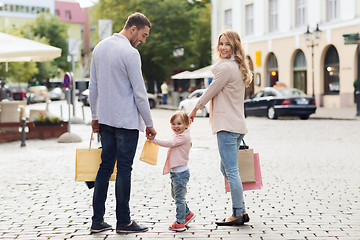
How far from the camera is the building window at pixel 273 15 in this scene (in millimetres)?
38531

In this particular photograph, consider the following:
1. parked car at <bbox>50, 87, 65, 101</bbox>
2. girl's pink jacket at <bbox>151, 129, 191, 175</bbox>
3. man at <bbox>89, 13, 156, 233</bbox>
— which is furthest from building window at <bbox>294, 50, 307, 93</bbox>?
man at <bbox>89, 13, 156, 233</bbox>

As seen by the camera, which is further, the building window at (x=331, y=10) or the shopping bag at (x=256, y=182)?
the building window at (x=331, y=10)

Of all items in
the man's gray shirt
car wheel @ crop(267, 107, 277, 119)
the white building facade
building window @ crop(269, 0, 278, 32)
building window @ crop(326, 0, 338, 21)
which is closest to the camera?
the man's gray shirt

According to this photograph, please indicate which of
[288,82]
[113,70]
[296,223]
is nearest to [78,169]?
[113,70]

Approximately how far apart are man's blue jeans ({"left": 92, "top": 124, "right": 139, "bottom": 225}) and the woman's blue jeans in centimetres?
78

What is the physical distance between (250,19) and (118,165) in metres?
37.3

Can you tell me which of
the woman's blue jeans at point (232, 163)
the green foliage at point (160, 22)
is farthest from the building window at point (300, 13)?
the woman's blue jeans at point (232, 163)

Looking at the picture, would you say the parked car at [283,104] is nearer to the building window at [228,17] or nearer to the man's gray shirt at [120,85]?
the building window at [228,17]

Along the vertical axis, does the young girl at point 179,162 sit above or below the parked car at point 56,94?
below

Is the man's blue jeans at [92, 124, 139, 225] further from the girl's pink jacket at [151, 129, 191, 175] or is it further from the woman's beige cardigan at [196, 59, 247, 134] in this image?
the woman's beige cardigan at [196, 59, 247, 134]

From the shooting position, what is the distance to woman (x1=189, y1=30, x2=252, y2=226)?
17.4 ft

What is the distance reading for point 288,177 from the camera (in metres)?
8.57

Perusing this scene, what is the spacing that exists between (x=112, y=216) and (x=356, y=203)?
260 cm

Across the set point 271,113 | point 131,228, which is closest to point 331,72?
point 271,113
